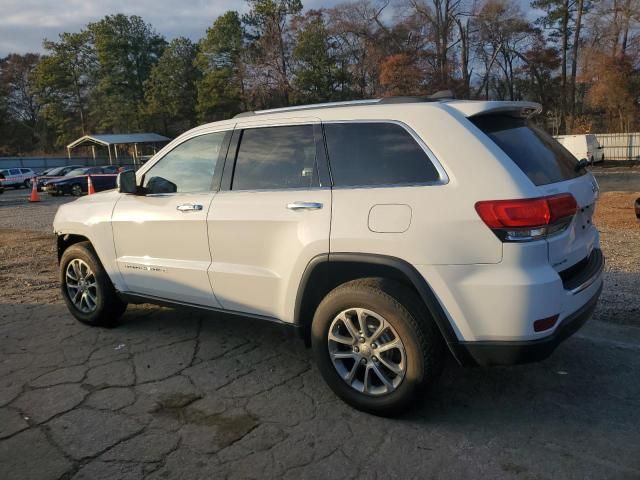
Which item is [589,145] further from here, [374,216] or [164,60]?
[164,60]

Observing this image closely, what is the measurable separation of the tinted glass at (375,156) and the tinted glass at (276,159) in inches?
7.3

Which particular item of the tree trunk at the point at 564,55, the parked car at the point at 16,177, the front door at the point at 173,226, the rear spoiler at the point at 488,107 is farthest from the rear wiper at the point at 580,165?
the tree trunk at the point at 564,55

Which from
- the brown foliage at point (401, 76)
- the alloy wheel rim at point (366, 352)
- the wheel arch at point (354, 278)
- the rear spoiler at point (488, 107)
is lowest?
the alloy wheel rim at point (366, 352)

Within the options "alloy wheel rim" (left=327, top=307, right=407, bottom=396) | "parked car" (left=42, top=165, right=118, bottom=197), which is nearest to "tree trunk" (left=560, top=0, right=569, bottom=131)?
"parked car" (left=42, top=165, right=118, bottom=197)

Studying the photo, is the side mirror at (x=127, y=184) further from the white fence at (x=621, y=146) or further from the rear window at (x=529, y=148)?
the white fence at (x=621, y=146)

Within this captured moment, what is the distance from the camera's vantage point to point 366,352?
3.21 meters

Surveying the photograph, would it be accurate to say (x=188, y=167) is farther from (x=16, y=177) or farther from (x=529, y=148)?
(x=16, y=177)

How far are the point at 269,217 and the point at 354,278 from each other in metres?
0.68

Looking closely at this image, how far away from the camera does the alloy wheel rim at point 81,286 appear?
493 centimetres

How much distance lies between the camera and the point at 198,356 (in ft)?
14.0

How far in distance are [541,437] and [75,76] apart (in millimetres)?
74747

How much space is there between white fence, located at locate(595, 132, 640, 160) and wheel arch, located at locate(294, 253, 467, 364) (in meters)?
36.7

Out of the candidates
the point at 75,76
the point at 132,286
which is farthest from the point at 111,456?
the point at 75,76

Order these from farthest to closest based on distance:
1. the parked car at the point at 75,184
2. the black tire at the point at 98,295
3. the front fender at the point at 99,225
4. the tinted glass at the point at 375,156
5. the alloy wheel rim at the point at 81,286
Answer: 1. the parked car at the point at 75,184
2. the alloy wheel rim at the point at 81,286
3. the black tire at the point at 98,295
4. the front fender at the point at 99,225
5. the tinted glass at the point at 375,156
